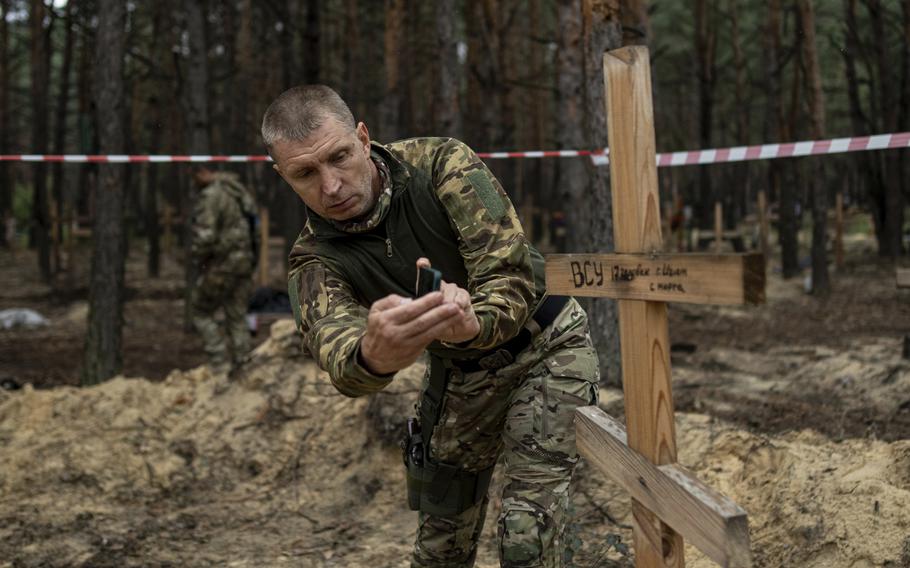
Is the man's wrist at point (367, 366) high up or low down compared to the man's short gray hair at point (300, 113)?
down

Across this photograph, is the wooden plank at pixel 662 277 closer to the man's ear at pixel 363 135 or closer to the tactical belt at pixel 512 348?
the tactical belt at pixel 512 348

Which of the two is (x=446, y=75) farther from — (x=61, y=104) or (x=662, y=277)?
(x=61, y=104)

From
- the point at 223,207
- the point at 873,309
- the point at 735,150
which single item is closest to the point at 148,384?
the point at 223,207

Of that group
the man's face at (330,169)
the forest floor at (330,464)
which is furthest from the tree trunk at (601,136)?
the man's face at (330,169)

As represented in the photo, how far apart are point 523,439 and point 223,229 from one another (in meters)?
6.92

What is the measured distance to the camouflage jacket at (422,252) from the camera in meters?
2.59

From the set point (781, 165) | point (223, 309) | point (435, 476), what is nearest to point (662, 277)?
point (435, 476)

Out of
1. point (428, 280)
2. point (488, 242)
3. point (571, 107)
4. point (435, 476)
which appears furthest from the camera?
point (571, 107)

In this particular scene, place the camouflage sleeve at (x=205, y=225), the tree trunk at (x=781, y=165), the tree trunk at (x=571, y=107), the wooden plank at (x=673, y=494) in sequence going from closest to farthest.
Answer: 1. the wooden plank at (x=673, y=494)
2. the camouflage sleeve at (x=205, y=225)
3. the tree trunk at (x=571, y=107)
4. the tree trunk at (x=781, y=165)

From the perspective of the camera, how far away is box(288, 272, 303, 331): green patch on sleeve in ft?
9.17

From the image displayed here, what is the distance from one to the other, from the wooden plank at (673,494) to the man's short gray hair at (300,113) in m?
1.17

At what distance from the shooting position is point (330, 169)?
2643 mm

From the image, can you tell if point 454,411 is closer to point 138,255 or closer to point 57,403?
point 57,403

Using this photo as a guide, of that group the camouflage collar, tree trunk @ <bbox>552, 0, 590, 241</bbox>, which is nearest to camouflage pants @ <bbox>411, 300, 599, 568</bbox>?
the camouflage collar
